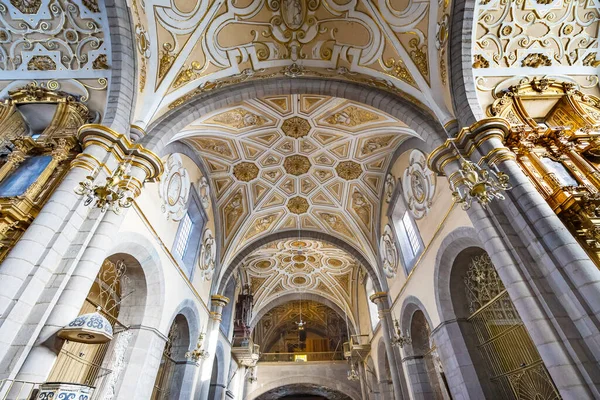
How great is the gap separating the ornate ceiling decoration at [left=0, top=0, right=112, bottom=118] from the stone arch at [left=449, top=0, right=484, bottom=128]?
751 cm

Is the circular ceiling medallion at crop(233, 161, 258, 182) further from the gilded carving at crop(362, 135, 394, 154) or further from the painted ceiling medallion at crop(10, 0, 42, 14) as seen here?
the painted ceiling medallion at crop(10, 0, 42, 14)

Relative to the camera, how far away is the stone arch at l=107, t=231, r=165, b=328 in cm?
679

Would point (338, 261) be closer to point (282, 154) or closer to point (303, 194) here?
point (303, 194)

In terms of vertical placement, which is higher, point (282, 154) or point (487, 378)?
point (282, 154)

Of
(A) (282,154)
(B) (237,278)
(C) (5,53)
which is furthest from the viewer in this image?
(B) (237,278)

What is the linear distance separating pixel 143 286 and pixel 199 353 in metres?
3.13

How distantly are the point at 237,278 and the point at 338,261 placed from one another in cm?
553

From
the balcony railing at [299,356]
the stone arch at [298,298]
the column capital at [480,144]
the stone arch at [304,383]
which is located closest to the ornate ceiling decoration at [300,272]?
the stone arch at [298,298]

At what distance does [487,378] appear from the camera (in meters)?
6.07

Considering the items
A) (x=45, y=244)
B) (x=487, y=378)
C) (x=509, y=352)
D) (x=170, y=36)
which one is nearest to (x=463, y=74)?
(x=509, y=352)

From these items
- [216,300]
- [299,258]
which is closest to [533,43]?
[216,300]

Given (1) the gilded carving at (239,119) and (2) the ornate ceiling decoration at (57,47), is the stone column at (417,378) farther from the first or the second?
(2) the ornate ceiling decoration at (57,47)

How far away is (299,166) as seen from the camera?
37.5ft

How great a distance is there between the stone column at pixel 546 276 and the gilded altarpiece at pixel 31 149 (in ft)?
23.9
